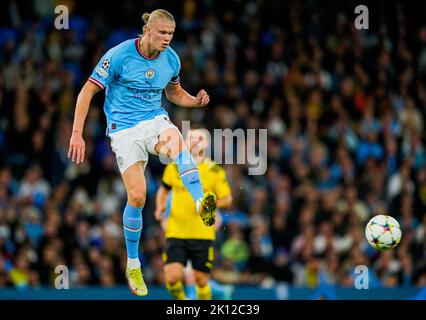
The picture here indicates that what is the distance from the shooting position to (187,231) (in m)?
12.3

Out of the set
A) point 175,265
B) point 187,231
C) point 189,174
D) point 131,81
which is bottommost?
point 175,265

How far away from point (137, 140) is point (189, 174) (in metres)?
0.65

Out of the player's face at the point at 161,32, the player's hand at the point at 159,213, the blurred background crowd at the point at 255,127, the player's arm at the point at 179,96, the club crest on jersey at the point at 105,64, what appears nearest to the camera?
the player's face at the point at 161,32

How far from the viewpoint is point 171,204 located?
1240cm

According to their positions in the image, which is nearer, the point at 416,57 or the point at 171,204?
the point at 171,204

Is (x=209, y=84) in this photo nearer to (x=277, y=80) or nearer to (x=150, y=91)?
(x=277, y=80)

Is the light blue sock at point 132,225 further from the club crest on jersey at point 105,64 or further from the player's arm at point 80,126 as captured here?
the club crest on jersey at point 105,64

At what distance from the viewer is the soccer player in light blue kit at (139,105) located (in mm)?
9727

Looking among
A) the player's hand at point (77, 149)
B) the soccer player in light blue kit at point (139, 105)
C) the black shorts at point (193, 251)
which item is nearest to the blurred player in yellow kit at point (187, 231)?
the black shorts at point (193, 251)

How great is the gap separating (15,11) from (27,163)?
338 centimetres
